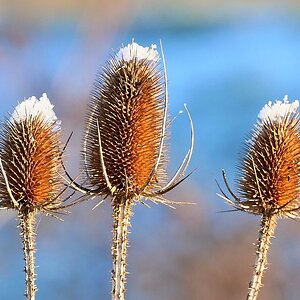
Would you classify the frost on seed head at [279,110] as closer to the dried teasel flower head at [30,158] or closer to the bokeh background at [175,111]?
the dried teasel flower head at [30,158]

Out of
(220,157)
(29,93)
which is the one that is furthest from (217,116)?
(29,93)

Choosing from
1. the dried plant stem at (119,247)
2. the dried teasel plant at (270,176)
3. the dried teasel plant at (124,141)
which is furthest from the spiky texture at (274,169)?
the dried plant stem at (119,247)

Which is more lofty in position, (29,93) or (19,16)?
(19,16)

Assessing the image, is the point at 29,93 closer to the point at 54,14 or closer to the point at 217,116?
the point at 54,14

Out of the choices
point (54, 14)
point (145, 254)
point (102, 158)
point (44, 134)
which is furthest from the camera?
point (54, 14)

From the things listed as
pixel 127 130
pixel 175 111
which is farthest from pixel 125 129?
pixel 175 111

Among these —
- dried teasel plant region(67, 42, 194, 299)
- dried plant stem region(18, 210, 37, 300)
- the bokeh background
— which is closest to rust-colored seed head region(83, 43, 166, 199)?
dried teasel plant region(67, 42, 194, 299)

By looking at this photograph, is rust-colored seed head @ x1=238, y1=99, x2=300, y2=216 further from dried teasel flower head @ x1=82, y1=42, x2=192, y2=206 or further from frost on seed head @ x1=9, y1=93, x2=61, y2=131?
frost on seed head @ x1=9, y1=93, x2=61, y2=131
